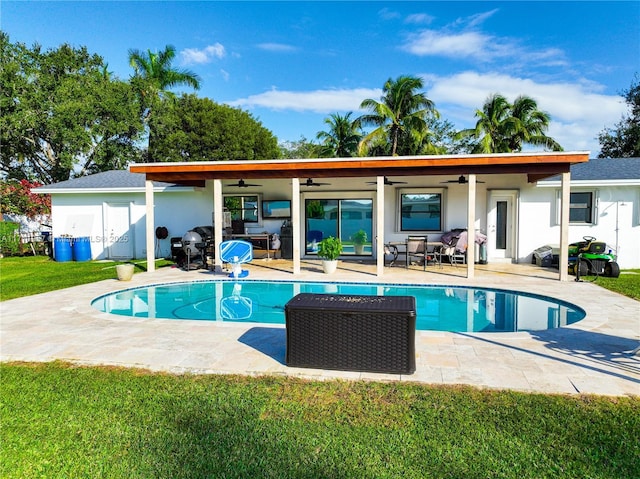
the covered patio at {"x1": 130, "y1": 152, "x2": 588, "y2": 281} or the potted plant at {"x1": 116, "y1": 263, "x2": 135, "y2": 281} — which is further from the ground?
the covered patio at {"x1": 130, "y1": 152, "x2": 588, "y2": 281}

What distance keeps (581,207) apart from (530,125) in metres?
12.1

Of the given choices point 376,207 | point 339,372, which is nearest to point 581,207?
point 376,207

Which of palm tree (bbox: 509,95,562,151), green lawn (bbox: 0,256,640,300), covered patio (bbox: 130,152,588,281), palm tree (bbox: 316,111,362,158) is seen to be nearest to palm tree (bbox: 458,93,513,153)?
palm tree (bbox: 509,95,562,151)

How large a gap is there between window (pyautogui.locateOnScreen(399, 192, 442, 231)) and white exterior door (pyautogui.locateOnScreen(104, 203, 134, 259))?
9.64m

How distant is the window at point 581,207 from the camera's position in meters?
11.9

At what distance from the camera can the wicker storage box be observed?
3.75 m

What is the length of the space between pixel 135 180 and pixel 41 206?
5399 millimetres

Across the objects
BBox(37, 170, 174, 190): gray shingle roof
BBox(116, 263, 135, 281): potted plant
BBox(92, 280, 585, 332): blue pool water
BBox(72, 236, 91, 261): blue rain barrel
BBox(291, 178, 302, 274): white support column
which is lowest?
BBox(92, 280, 585, 332): blue pool water

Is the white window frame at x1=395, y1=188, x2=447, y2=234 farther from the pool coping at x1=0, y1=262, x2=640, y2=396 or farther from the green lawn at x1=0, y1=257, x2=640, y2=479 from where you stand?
the green lawn at x1=0, y1=257, x2=640, y2=479

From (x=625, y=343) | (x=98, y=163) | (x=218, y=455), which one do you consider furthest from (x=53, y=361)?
(x=98, y=163)

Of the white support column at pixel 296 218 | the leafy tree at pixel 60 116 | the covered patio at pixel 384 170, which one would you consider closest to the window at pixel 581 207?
the covered patio at pixel 384 170

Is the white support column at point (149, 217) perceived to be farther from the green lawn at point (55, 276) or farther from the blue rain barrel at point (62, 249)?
the blue rain barrel at point (62, 249)

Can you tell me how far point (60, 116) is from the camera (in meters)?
20.9

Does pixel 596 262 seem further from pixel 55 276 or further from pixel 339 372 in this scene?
pixel 55 276
